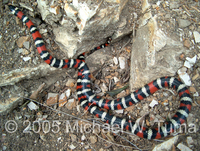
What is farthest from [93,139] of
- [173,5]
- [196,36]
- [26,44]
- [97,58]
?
[173,5]

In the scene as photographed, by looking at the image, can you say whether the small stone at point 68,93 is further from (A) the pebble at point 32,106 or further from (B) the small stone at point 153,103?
(B) the small stone at point 153,103

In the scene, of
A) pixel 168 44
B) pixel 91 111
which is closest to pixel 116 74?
pixel 91 111

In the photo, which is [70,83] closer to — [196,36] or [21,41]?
[21,41]

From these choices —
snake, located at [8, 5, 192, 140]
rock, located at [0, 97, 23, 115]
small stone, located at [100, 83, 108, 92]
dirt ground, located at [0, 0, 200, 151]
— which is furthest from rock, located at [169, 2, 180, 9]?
rock, located at [0, 97, 23, 115]

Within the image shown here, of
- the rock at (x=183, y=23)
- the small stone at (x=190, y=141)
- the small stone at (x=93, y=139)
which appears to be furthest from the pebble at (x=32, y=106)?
the rock at (x=183, y=23)

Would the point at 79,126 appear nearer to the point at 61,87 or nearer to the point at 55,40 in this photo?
the point at 61,87

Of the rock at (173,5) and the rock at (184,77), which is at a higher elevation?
the rock at (173,5)
